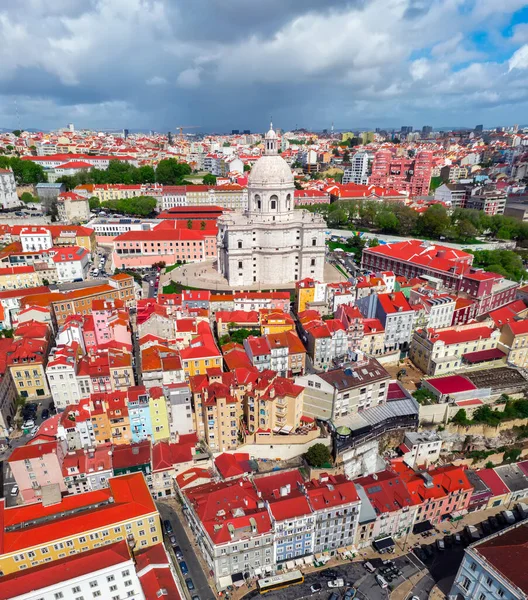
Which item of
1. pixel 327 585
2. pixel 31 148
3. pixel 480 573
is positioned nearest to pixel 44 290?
pixel 327 585

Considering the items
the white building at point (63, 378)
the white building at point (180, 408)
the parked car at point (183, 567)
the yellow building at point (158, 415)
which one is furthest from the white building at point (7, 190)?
the parked car at point (183, 567)

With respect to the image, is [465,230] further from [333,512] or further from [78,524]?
[78,524]

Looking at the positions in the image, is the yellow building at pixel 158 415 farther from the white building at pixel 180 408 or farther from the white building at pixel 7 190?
the white building at pixel 7 190

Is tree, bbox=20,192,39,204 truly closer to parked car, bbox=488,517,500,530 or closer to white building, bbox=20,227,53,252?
white building, bbox=20,227,53,252

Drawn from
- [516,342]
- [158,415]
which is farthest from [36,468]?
[516,342]

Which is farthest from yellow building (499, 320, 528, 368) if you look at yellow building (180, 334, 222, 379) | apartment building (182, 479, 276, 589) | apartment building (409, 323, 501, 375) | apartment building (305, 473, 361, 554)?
apartment building (182, 479, 276, 589)

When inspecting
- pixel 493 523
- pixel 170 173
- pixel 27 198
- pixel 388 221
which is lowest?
pixel 493 523

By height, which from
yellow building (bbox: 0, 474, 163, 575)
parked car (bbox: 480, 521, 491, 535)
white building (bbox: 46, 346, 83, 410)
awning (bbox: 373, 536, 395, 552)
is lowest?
parked car (bbox: 480, 521, 491, 535)
